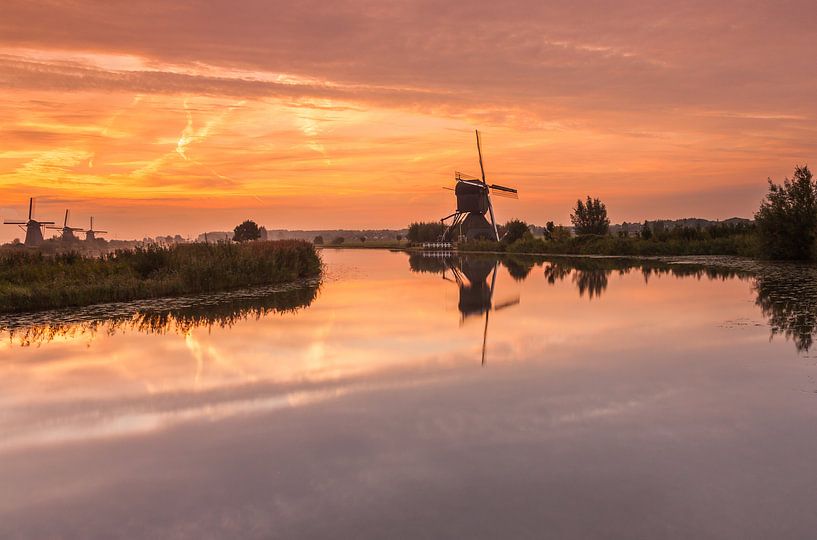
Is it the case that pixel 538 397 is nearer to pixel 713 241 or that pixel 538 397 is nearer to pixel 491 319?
pixel 491 319

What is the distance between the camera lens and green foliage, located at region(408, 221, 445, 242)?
291ft

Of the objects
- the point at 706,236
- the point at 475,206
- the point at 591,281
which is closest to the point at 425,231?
the point at 475,206

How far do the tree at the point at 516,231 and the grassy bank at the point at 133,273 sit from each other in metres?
39.6

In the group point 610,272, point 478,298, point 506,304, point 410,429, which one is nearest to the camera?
point 410,429

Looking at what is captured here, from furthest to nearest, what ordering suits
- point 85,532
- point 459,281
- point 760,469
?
point 459,281 < point 760,469 < point 85,532

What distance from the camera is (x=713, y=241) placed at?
4941 centimetres

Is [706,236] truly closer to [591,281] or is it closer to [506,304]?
[591,281]

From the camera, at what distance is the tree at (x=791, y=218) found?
3681 centimetres

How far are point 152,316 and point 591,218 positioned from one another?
5159 cm

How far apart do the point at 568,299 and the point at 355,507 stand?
16242 millimetres

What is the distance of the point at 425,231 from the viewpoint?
299 feet

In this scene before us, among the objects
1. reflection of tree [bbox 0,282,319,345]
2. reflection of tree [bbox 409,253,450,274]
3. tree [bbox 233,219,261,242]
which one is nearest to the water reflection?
reflection of tree [bbox 409,253,450,274]

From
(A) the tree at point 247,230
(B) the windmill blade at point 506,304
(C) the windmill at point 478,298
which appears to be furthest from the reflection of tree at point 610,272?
(A) the tree at point 247,230

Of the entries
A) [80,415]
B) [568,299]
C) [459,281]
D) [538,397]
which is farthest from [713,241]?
[80,415]
